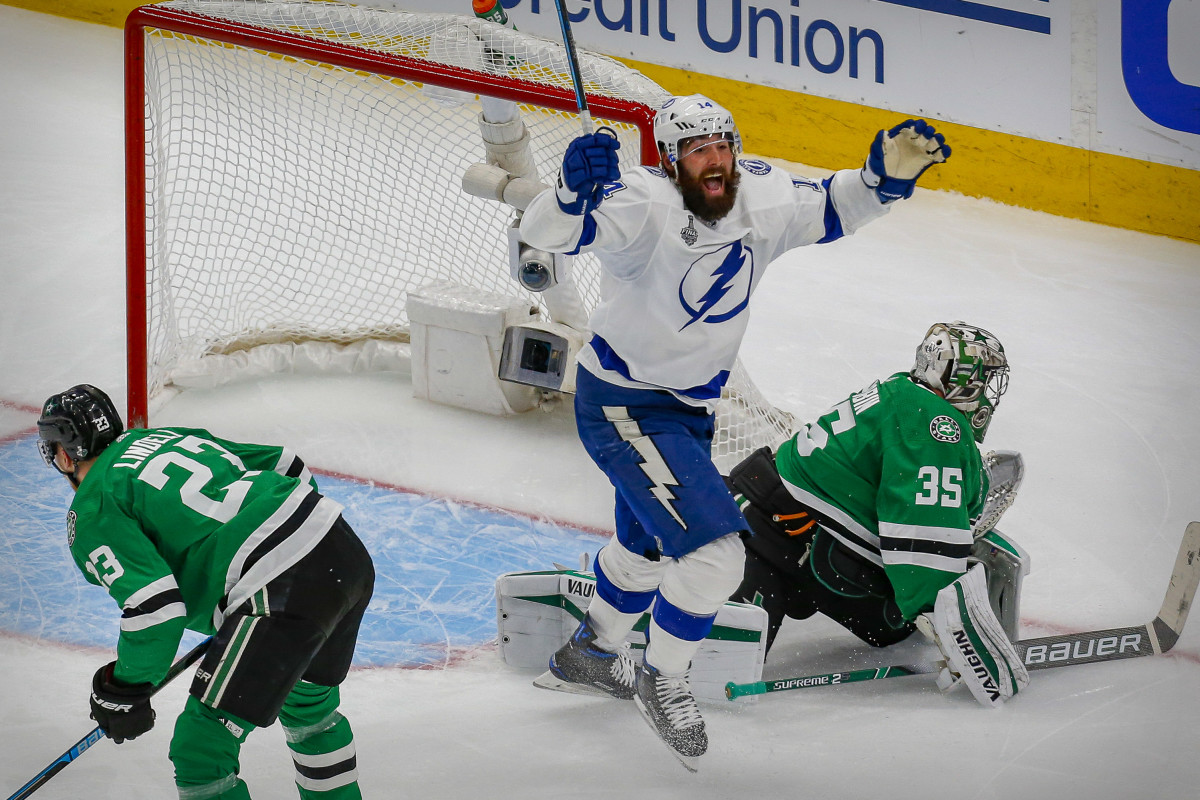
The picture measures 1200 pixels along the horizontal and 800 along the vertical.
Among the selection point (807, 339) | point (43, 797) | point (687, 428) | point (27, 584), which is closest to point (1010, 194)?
point (807, 339)

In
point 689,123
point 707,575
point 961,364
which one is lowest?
point 707,575

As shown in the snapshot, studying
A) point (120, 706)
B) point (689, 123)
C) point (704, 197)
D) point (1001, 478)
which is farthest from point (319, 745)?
point (1001, 478)

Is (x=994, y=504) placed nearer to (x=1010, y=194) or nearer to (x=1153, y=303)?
(x=1153, y=303)

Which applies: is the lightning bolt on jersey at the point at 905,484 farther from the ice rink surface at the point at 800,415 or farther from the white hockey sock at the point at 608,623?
the white hockey sock at the point at 608,623

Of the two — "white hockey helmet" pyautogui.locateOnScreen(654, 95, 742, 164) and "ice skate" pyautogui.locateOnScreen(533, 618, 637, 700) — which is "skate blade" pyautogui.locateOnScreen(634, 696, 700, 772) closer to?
"ice skate" pyautogui.locateOnScreen(533, 618, 637, 700)

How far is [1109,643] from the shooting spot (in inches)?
120

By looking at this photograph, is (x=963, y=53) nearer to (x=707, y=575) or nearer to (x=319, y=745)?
(x=707, y=575)

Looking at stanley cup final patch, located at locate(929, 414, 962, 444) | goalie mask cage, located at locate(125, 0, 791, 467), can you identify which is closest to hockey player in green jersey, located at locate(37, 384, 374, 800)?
stanley cup final patch, located at locate(929, 414, 962, 444)

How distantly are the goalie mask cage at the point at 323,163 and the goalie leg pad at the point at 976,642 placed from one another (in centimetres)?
115

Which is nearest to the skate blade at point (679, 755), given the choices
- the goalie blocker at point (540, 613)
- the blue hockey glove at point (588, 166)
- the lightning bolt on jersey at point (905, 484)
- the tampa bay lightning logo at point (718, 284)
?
the goalie blocker at point (540, 613)

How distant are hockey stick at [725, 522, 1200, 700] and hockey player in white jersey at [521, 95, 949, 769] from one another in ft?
1.17

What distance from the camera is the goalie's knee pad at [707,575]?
256cm

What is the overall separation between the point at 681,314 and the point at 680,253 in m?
0.12

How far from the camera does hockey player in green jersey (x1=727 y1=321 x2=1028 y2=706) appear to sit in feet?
9.02
